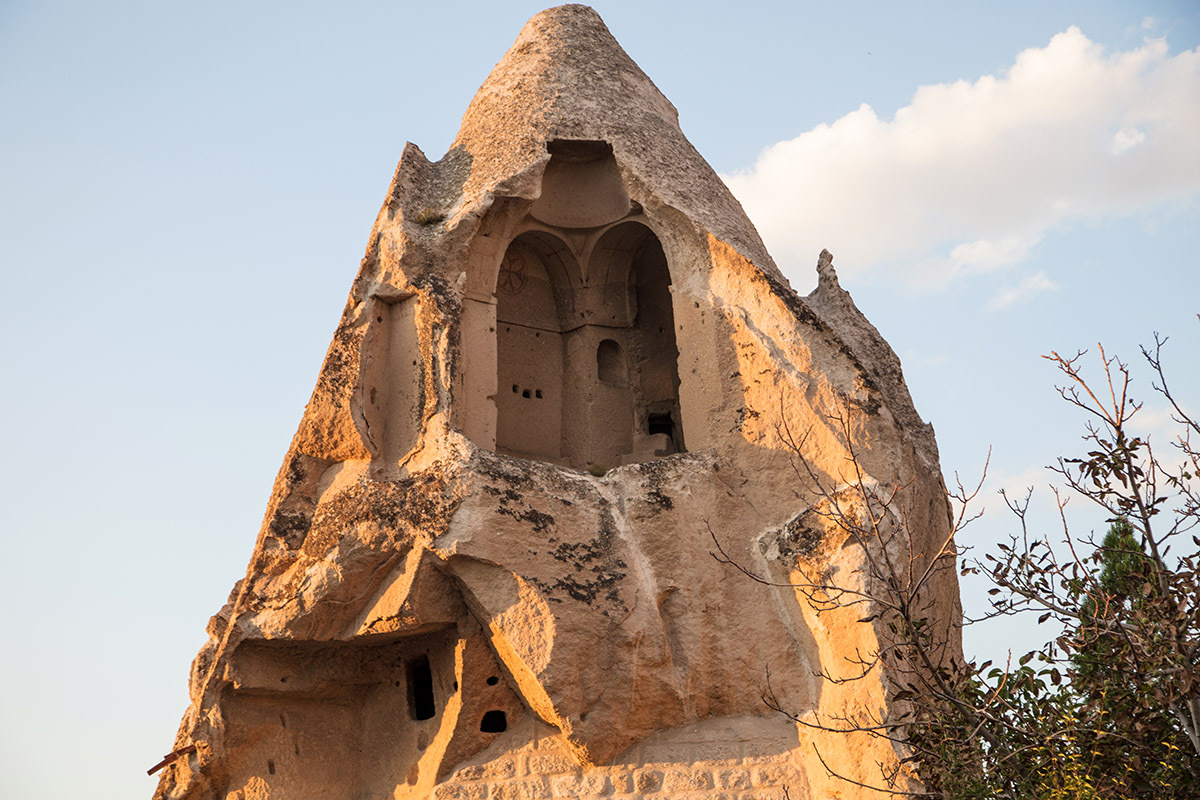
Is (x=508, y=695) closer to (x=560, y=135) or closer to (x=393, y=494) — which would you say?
(x=393, y=494)

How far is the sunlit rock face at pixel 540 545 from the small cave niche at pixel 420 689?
30 mm

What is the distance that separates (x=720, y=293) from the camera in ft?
42.1

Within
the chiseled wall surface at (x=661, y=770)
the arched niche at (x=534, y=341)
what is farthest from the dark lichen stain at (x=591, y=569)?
the arched niche at (x=534, y=341)

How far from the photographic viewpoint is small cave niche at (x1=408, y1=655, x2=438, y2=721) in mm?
12547

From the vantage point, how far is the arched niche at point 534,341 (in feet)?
46.6

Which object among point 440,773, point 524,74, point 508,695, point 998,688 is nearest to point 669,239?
point 524,74

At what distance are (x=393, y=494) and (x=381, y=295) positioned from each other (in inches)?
85.9

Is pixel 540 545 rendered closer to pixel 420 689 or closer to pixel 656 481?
pixel 656 481

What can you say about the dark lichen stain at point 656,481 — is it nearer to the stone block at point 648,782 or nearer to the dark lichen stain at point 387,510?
the dark lichen stain at point 387,510

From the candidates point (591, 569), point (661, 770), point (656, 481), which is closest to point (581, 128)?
point (656, 481)

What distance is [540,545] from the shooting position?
37.3 ft

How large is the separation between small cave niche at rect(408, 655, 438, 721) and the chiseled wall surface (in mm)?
1040

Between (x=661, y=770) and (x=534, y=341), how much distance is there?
5.24 meters

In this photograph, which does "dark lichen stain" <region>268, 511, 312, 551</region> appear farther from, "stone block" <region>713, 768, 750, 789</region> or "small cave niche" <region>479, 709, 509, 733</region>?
"stone block" <region>713, 768, 750, 789</region>
